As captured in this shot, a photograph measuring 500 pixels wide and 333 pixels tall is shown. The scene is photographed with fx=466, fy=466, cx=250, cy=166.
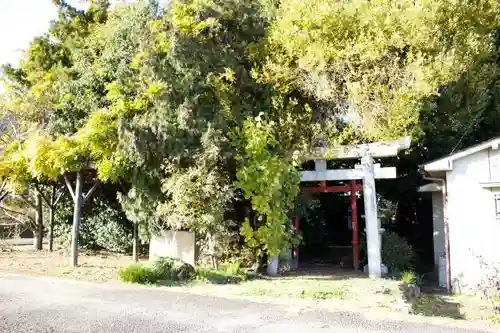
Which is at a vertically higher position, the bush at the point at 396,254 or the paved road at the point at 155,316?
the bush at the point at 396,254

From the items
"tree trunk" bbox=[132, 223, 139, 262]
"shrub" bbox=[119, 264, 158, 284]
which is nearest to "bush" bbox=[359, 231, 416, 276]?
"shrub" bbox=[119, 264, 158, 284]

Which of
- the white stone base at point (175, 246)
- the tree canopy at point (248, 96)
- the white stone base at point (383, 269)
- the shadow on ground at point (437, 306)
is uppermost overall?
the tree canopy at point (248, 96)

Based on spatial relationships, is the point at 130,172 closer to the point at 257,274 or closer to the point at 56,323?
the point at 257,274

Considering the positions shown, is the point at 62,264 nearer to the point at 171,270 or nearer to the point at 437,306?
the point at 171,270

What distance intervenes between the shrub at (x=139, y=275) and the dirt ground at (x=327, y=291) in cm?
50

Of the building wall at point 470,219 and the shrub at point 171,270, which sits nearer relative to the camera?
the shrub at point 171,270

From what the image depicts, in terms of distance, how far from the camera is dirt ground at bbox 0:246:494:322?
8.86 metres

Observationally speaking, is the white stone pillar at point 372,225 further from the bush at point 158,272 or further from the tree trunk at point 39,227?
the tree trunk at point 39,227

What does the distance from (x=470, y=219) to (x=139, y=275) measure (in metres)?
8.11

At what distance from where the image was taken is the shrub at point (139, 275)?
421 inches

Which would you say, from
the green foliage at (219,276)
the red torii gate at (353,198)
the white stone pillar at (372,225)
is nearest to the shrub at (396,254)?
the red torii gate at (353,198)

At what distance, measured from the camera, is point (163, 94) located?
1209 cm

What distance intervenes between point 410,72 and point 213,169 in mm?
5787

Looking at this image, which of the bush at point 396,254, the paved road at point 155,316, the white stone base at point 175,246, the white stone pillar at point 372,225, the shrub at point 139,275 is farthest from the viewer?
the white stone base at point 175,246
